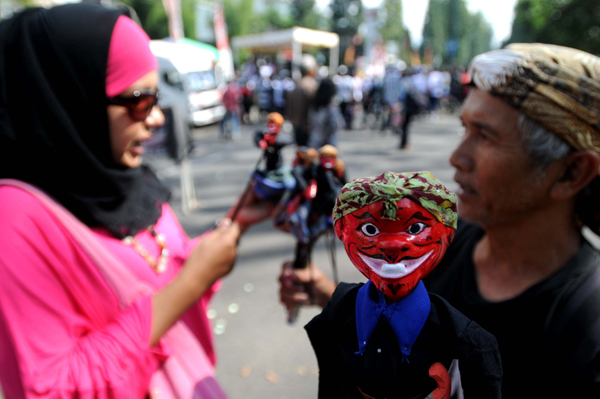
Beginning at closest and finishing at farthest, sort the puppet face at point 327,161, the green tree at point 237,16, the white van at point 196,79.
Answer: the puppet face at point 327,161 → the white van at point 196,79 → the green tree at point 237,16

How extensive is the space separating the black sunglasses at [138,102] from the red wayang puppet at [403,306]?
1.09m

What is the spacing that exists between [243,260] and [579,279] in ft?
13.0

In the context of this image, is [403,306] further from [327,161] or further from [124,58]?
[124,58]

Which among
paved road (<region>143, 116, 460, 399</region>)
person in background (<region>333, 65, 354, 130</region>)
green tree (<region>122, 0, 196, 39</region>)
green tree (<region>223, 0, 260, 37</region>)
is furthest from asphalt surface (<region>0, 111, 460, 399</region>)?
green tree (<region>223, 0, 260, 37</region>)

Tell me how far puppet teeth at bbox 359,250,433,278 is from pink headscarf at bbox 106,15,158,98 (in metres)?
1.19

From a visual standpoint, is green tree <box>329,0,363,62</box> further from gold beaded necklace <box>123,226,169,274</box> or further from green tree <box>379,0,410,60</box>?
gold beaded necklace <box>123,226,169,274</box>

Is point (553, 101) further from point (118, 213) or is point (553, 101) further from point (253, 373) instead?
point (253, 373)

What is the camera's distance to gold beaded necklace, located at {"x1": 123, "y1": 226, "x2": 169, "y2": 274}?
4.78ft

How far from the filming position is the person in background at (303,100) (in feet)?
24.0

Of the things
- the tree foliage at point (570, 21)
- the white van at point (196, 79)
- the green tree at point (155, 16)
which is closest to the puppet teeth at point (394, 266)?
the white van at point (196, 79)

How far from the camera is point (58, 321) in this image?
1.12 m

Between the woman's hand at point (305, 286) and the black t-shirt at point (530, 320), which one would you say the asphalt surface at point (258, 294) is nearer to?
the woman's hand at point (305, 286)

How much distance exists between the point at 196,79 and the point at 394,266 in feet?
51.7

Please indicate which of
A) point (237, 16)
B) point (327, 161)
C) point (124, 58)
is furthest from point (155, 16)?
point (327, 161)
